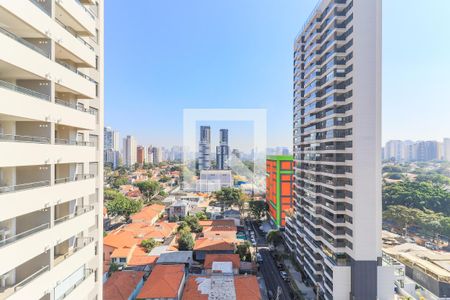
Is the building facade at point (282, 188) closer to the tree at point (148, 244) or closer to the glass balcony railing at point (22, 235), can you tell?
the tree at point (148, 244)

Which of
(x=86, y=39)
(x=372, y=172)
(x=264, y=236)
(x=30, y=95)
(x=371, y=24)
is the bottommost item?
(x=264, y=236)

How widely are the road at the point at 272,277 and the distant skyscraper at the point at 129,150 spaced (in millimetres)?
41009

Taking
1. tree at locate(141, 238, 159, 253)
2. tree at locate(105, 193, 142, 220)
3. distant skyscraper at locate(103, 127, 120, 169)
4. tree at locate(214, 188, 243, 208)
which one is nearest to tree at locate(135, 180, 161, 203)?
tree at locate(105, 193, 142, 220)

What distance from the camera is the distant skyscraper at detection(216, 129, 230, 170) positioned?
58.1ft

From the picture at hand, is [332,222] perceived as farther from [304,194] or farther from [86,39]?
[86,39]

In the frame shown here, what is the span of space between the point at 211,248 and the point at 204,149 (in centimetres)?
796

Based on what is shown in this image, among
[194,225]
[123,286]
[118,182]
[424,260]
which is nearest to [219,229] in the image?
[194,225]

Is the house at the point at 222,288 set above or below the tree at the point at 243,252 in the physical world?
above

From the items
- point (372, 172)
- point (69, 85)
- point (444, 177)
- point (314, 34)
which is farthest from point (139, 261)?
point (444, 177)

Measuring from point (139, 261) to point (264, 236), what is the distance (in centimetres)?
1021

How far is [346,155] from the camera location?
9641 mm

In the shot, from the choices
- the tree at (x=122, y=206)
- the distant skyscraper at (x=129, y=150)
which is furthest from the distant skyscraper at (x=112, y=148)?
the tree at (x=122, y=206)

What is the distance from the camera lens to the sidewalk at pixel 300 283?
10.9 m

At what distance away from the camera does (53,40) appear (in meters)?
3.60
